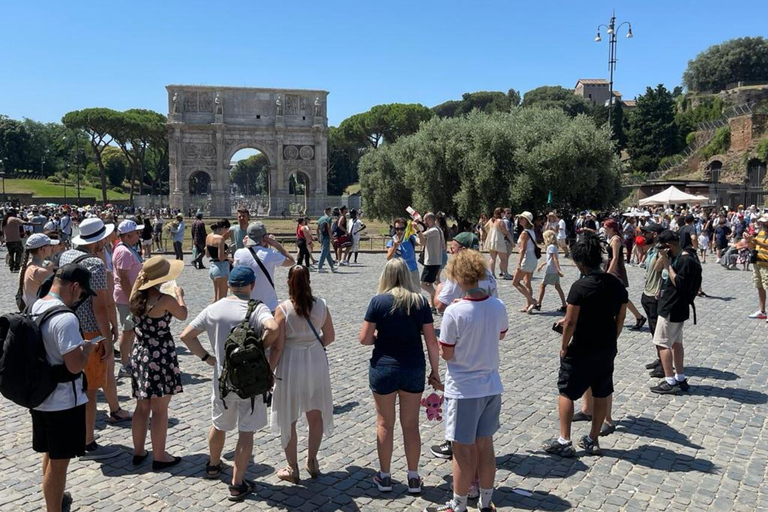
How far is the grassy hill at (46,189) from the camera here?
72812mm

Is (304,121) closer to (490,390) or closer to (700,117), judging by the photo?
(700,117)

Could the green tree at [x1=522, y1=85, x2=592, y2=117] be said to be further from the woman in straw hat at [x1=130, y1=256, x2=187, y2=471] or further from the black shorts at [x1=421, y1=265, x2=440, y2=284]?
the woman in straw hat at [x1=130, y1=256, x2=187, y2=471]

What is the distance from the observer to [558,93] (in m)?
95.8

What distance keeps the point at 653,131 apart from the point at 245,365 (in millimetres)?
62727

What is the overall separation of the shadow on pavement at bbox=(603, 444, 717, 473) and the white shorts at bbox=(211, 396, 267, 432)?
9.53 ft

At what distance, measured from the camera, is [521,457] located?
509cm

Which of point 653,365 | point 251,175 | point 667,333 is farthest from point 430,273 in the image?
point 251,175

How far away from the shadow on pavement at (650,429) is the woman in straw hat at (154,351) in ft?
13.2

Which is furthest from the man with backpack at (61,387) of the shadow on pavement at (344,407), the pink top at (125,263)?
the shadow on pavement at (344,407)

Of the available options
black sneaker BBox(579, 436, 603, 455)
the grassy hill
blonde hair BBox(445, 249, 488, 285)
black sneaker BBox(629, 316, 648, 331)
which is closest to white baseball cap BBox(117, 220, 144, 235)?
blonde hair BBox(445, 249, 488, 285)

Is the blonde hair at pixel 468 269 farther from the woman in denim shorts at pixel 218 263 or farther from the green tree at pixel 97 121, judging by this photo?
the green tree at pixel 97 121

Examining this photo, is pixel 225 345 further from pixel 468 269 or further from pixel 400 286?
pixel 468 269

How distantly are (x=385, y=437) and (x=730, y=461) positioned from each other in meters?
2.93

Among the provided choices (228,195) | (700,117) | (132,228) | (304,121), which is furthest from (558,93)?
(132,228)
